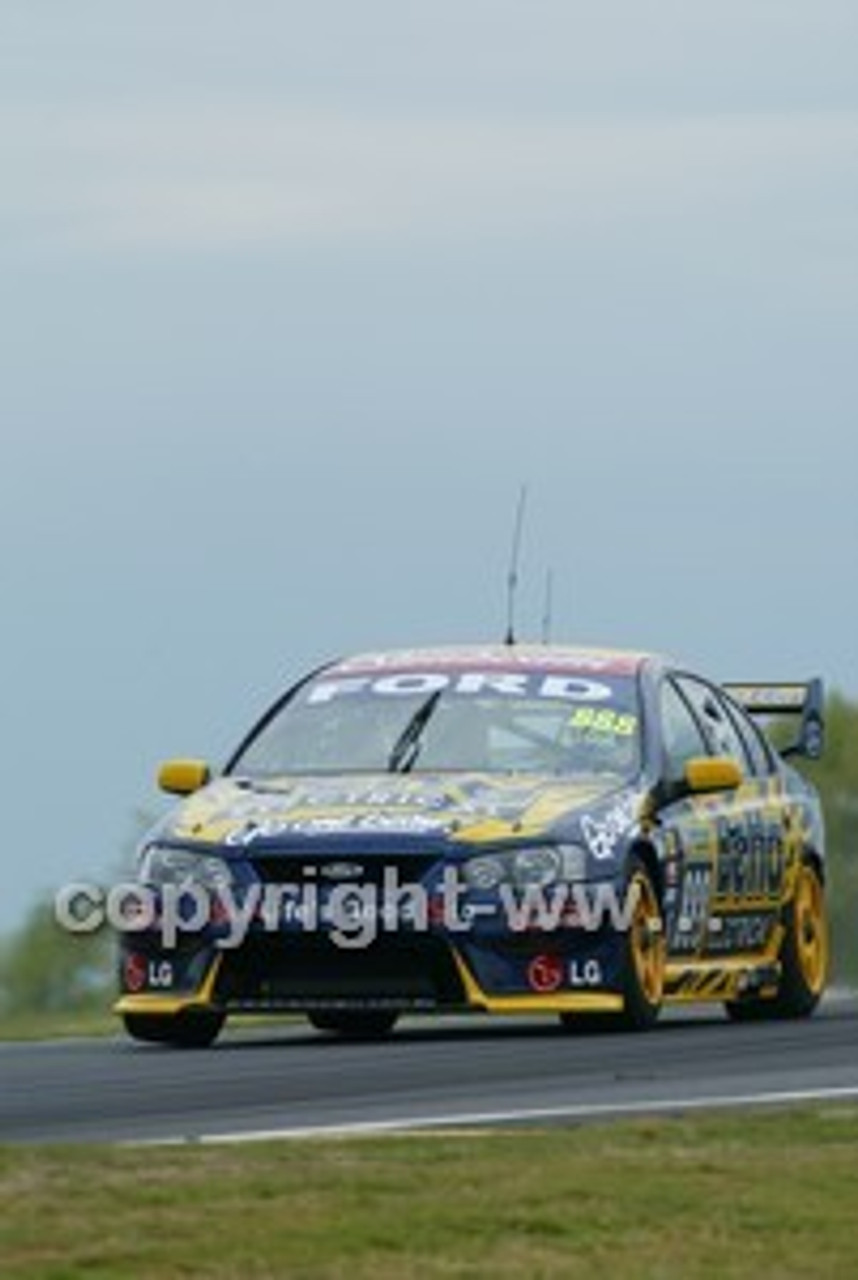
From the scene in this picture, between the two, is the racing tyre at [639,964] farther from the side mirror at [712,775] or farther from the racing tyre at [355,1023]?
the racing tyre at [355,1023]

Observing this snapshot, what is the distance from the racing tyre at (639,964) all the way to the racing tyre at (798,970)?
141cm

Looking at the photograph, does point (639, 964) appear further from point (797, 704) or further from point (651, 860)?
point (797, 704)

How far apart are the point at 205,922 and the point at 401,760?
119cm

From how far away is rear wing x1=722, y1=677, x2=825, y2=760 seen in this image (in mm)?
22953

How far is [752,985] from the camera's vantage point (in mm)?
21094

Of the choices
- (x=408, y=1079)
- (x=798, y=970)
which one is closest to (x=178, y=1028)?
(x=798, y=970)

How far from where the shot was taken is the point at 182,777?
2023 cm

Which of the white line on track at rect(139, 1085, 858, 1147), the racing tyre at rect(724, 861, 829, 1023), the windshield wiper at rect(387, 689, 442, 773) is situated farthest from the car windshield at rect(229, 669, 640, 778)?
the white line on track at rect(139, 1085, 858, 1147)

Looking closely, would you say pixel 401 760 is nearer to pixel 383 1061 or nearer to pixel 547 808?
pixel 547 808

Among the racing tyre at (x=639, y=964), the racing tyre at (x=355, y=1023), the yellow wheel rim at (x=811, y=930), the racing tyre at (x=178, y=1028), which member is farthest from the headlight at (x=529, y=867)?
the yellow wheel rim at (x=811, y=930)

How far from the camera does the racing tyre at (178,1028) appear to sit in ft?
64.0

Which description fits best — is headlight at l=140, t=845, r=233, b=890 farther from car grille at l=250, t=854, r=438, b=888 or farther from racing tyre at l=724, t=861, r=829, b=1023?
racing tyre at l=724, t=861, r=829, b=1023

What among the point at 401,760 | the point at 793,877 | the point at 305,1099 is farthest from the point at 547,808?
the point at 305,1099

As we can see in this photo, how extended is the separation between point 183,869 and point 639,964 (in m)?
1.67
